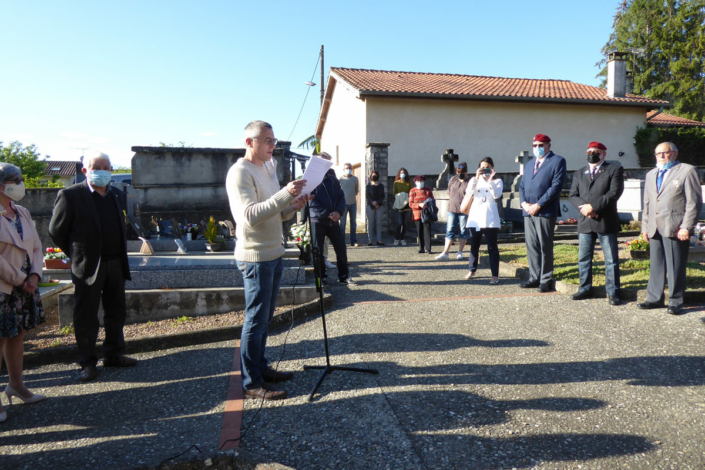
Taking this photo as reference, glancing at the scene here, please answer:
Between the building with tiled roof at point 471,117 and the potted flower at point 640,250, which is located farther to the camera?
the building with tiled roof at point 471,117

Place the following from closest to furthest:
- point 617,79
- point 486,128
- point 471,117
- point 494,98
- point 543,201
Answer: point 543,201 < point 494,98 < point 471,117 < point 486,128 < point 617,79

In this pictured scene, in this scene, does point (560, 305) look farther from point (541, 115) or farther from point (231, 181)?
point (541, 115)

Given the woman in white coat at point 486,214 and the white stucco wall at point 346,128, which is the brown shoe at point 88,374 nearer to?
the woman in white coat at point 486,214

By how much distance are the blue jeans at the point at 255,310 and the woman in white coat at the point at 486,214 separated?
4499mm

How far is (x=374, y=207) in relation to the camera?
12320 millimetres

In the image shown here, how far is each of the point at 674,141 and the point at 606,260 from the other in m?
21.9

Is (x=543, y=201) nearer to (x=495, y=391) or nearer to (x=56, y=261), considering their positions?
(x=495, y=391)

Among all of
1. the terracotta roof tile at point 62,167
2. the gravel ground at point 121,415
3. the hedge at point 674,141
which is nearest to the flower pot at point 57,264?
the gravel ground at point 121,415

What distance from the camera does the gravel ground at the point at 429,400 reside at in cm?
298

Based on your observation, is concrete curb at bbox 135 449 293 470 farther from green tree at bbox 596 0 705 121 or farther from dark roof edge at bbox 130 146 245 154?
green tree at bbox 596 0 705 121

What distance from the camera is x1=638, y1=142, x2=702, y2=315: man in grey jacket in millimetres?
5543

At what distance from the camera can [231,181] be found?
139 inches

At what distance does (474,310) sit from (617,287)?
1786 mm

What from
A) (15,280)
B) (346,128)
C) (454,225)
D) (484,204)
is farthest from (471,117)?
(15,280)
